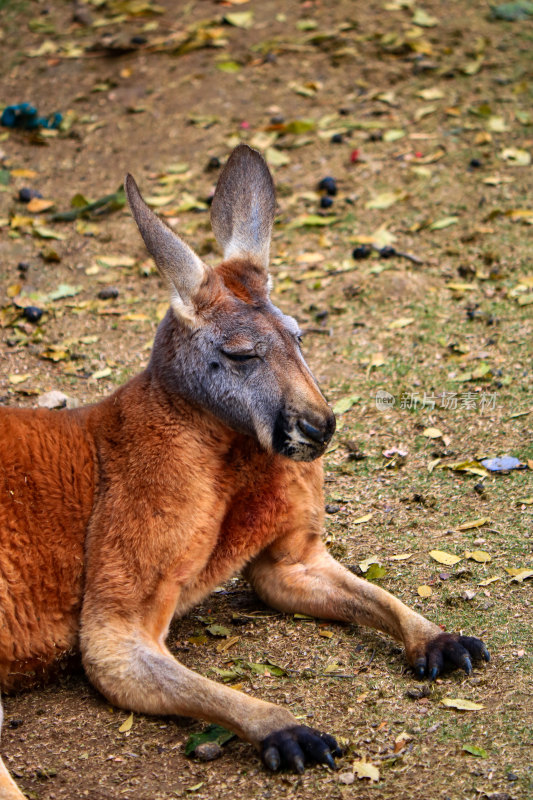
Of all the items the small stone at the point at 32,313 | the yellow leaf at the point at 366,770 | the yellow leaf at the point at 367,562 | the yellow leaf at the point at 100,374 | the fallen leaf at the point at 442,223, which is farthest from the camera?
the fallen leaf at the point at 442,223

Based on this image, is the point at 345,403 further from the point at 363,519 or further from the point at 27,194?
the point at 27,194

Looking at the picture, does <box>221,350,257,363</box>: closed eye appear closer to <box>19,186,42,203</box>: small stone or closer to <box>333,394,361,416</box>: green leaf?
<box>333,394,361,416</box>: green leaf

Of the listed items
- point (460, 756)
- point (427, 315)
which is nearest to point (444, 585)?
point (460, 756)

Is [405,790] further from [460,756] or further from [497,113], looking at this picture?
[497,113]

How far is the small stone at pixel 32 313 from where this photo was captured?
6.92m

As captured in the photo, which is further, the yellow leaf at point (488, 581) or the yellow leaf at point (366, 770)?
the yellow leaf at point (488, 581)

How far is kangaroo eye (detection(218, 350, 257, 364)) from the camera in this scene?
155 inches

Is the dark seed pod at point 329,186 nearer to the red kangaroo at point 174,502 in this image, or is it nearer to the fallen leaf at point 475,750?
the red kangaroo at point 174,502

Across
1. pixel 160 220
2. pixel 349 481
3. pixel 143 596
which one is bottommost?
pixel 349 481

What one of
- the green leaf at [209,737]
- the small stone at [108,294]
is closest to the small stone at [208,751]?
the green leaf at [209,737]

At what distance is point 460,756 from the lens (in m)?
3.27

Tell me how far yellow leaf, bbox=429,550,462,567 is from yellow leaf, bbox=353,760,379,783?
1361 mm

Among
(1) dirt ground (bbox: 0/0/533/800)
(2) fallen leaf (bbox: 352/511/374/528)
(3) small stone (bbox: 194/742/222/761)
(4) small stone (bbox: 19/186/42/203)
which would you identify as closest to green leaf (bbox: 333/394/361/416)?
(1) dirt ground (bbox: 0/0/533/800)

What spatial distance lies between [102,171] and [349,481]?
15.8 feet
